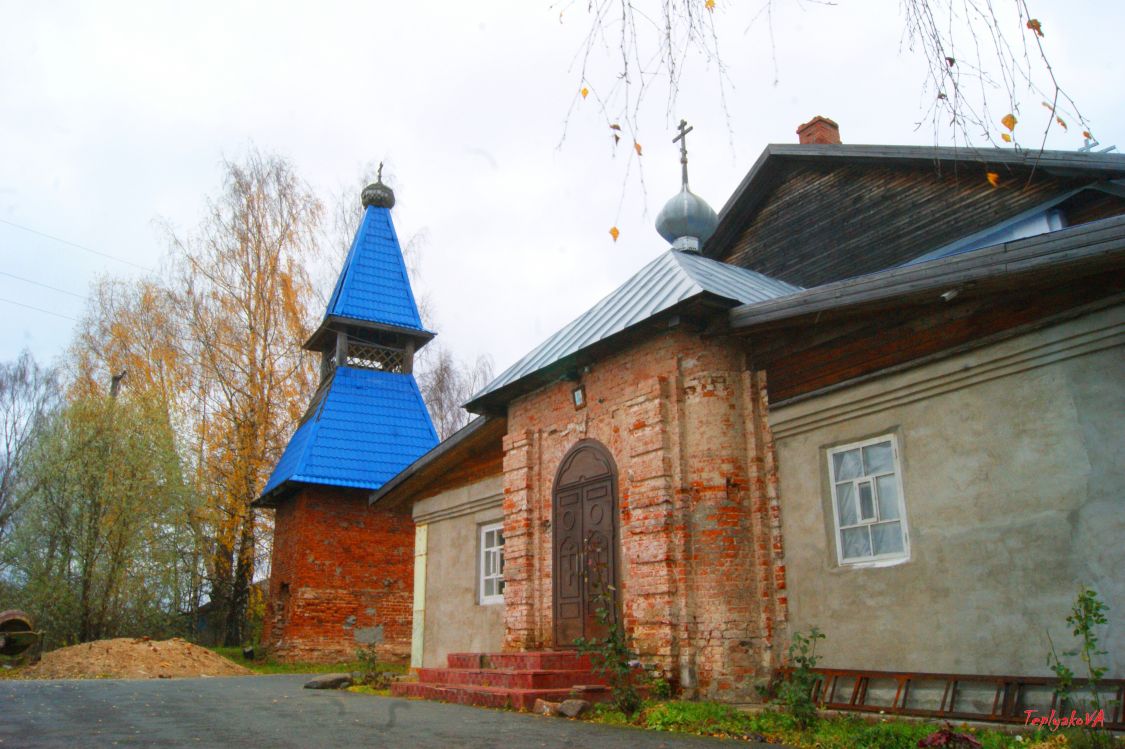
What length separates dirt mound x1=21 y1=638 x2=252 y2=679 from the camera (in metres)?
14.7

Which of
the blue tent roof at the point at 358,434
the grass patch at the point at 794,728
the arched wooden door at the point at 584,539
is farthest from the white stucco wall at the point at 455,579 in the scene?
the blue tent roof at the point at 358,434

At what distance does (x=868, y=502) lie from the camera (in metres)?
7.45

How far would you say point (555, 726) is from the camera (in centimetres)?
666

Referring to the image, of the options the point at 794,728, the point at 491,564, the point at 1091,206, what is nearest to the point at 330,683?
the point at 491,564

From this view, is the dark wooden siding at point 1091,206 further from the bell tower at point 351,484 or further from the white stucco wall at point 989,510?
the bell tower at point 351,484

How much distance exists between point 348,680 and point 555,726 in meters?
6.09

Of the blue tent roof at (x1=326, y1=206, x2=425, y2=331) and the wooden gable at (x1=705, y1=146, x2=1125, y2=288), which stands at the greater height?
the blue tent roof at (x1=326, y1=206, x2=425, y2=331)

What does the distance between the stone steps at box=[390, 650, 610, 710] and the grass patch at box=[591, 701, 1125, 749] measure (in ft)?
2.14

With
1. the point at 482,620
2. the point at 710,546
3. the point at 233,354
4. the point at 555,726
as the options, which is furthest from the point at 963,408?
the point at 233,354

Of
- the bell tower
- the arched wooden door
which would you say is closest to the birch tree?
the bell tower

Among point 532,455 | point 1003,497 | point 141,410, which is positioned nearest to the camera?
point 1003,497

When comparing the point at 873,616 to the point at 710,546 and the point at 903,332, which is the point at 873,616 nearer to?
the point at 710,546

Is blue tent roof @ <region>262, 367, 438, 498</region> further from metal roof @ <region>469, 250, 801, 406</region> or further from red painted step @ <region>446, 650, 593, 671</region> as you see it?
red painted step @ <region>446, 650, 593, 671</region>

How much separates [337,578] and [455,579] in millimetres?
6979
